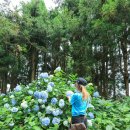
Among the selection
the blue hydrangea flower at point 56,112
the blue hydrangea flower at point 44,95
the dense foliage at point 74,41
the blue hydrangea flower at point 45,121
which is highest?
the dense foliage at point 74,41

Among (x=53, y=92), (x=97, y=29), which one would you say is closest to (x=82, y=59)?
(x=97, y=29)

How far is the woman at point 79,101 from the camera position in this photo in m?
5.85

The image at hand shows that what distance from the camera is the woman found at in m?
5.85

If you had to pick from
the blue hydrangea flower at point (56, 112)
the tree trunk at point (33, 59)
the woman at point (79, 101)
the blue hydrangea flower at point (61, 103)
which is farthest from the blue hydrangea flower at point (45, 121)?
the tree trunk at point (33, 59)

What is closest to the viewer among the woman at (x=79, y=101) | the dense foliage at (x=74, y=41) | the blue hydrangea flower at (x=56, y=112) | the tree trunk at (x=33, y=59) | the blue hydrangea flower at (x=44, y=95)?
the woman at (x=79, y=101)

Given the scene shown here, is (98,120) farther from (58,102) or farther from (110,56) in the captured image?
(110,56)

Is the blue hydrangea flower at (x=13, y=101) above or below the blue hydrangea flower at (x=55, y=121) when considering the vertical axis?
above

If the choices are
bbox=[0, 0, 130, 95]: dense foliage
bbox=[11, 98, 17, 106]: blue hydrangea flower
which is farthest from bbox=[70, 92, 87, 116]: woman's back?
bbox=[0, 0, 130, 95]: dense foliage

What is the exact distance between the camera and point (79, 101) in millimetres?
5926

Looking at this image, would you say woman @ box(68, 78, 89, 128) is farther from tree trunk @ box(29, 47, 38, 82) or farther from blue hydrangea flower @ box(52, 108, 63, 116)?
tree trunk @ box(29, 47, 38, 82)

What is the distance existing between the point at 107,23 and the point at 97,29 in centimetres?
107

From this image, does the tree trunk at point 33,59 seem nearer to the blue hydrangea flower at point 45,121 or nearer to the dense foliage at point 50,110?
the dense foliage at point 50,110

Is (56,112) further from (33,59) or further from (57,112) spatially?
(33,59)

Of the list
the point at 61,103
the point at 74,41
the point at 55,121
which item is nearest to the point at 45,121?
the point at 55,121
